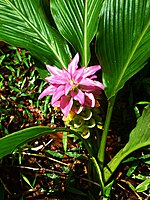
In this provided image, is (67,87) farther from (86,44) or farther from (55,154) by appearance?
(55,154)

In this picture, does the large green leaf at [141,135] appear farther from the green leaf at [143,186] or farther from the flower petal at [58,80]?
the flower petal at [58,80]

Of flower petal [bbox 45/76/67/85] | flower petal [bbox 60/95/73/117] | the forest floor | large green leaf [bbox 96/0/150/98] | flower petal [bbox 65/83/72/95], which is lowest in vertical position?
the forest floor

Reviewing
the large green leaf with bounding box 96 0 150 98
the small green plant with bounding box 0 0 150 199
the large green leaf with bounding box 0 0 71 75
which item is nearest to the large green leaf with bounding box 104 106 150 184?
the small green plant with bounding box 0 0 150 199

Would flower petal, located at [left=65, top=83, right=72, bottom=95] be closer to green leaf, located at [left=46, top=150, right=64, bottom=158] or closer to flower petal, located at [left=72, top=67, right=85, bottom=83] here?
flower petal, located at [left=72, top=67, right=85, bottom=83]

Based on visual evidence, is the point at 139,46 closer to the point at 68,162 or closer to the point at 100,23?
the point at 100,23

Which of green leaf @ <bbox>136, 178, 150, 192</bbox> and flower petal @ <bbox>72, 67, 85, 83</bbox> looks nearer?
flower petal @ <bbox>72, 67, 85, 83</bbox>

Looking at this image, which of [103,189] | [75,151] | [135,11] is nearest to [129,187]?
[103,189]

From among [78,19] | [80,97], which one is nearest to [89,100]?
[80,97]

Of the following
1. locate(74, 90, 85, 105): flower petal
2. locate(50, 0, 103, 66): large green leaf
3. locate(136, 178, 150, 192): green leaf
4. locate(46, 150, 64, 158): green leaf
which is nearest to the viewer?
locate(74, 90, 85, 105): flower petal
